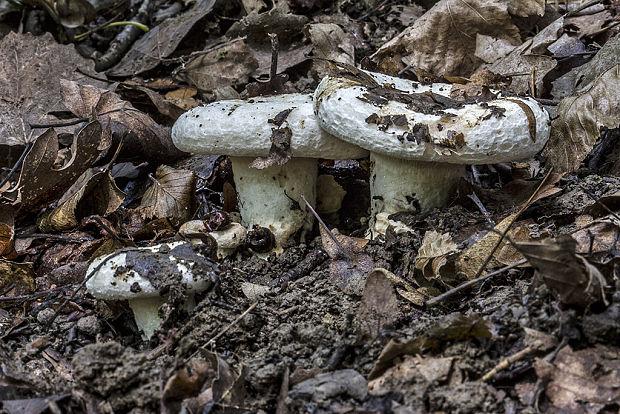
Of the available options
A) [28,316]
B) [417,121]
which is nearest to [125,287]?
[28,316]

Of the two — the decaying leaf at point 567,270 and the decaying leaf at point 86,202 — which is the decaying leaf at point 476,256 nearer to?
the decaying leaf at point 567,270

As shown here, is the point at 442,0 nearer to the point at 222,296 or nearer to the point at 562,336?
the point at 222,296

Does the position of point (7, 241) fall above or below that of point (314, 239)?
above

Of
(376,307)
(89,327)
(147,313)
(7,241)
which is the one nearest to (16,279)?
(7,241)

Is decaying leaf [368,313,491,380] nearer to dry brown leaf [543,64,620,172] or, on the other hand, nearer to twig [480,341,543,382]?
twig [480,341,543,382]

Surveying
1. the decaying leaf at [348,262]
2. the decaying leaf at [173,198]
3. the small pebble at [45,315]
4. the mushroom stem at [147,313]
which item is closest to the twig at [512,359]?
the decaying leaf at [348,262]

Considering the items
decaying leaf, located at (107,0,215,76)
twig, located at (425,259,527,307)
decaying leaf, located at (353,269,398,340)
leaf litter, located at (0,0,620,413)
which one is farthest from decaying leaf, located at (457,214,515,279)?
decaying leaf, located at (107,0,215,76)

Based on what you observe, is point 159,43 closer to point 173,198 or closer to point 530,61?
point 173,198

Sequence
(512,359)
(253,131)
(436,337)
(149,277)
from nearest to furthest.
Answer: (512,359)
(436,337)
(149,277)
(253,131)
